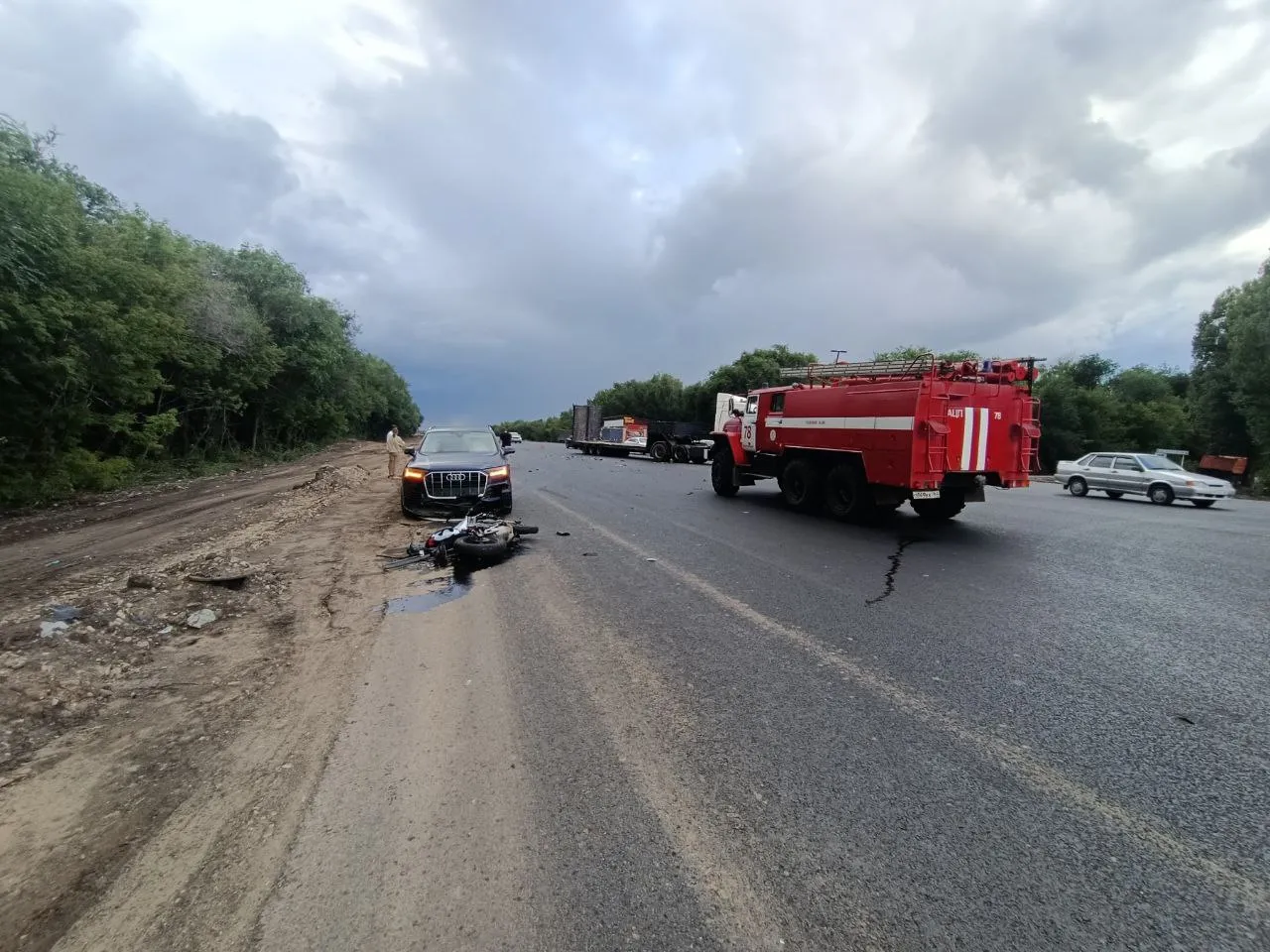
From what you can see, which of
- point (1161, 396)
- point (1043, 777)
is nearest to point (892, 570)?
point (1043, 777)

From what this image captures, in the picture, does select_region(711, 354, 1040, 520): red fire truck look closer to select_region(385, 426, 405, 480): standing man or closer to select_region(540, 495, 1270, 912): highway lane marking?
select_region(540, 495, 1270, 912): highway lane marking

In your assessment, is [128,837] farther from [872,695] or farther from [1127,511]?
[1127,511]

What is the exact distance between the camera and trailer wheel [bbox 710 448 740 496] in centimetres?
1504

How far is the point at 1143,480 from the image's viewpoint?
59.4 feet

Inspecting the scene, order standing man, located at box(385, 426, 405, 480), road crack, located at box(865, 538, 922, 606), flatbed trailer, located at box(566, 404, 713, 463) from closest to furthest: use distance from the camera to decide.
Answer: road crack, located at box(865, 538, 922, 606)
standing man, located at box(385, 426, 405, 480)
flatbed trailer, located at box(566, 404, 713, 463)

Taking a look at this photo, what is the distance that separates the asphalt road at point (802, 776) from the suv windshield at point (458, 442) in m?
6.08

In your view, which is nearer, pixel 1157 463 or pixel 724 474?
pixel 724 474

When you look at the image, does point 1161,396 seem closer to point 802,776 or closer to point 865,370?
point 865,370

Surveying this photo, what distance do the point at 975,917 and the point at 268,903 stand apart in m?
2.44

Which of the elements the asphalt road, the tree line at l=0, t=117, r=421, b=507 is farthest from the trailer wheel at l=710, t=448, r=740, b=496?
the tree line at l=0, t=117, r=421, b=507

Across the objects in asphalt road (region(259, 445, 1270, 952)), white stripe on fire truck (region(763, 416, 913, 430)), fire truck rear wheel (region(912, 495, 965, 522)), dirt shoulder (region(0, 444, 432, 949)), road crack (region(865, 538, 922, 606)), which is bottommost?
dirt shoulder (region(0, 444, 432, 949))

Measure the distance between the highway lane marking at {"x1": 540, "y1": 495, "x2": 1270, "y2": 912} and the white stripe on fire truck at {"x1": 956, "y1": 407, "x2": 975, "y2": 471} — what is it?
626 centimetres

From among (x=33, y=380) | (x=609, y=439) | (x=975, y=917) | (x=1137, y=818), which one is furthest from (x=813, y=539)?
(x=609, y=439)

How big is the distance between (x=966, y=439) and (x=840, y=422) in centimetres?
197
